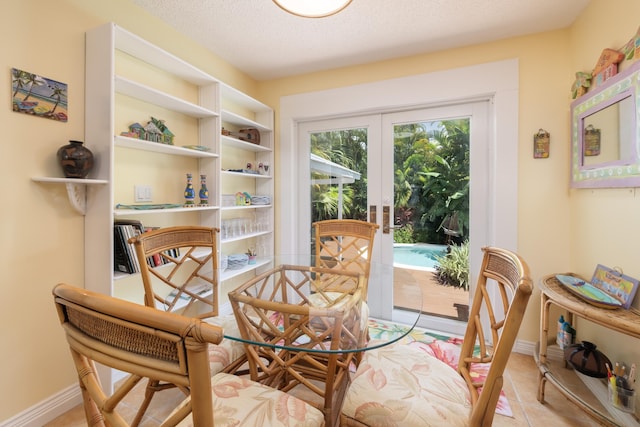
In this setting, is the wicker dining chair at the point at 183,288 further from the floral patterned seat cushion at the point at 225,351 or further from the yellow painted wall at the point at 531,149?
the yellow painted wall at the point at 531,149

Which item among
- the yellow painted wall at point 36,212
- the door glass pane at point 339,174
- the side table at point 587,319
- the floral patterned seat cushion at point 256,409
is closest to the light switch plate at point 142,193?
the yellow painted wall at point 36,212

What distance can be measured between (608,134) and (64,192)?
3.14 m

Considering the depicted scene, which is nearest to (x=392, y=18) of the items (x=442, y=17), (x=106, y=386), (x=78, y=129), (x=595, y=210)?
(x=442, y=17)

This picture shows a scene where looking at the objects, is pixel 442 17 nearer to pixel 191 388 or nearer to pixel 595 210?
pixel 595 210

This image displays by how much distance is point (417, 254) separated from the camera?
9.07ft

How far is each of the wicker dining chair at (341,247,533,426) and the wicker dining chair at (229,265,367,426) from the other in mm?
174

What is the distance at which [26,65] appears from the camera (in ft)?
4.86

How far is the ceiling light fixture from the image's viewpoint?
138 centimetres

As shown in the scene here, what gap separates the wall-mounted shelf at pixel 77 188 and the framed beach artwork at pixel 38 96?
346 millimetres

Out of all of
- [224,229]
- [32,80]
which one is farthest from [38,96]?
[224,229]

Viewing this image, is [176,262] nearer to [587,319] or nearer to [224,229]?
[224,229]

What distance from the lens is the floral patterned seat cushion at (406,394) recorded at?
1002 mm

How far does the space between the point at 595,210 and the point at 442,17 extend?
1.65 metres

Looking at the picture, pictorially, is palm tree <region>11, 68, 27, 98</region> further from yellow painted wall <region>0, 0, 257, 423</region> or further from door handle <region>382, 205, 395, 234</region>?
door handle <region>382, 205, 395, 234</region>
